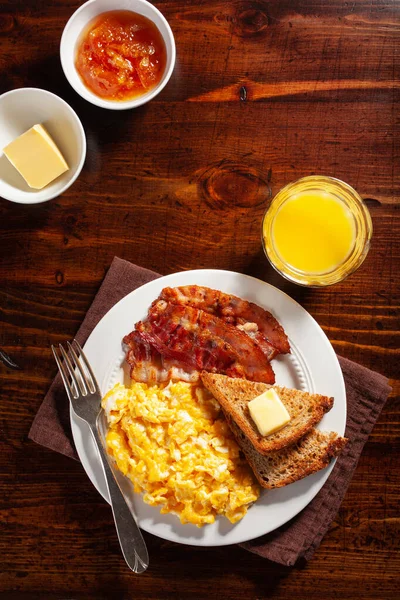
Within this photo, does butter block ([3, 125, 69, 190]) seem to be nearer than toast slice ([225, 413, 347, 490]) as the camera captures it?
No

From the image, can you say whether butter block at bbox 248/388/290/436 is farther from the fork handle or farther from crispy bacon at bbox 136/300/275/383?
the fork handle

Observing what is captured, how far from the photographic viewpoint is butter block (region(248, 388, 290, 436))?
89.6 inches

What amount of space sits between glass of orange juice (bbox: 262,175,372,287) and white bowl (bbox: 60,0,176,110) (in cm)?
71

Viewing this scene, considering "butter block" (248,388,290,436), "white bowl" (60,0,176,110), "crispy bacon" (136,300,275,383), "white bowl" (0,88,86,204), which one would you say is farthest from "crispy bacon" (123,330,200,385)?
"white bowl" (60,0,176,110)

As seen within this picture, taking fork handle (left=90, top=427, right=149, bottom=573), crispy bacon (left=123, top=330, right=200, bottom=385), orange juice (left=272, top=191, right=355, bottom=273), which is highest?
orange juice (left=272, top=191, right=355, bottom=273)

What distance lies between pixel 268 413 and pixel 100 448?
712 millimetres

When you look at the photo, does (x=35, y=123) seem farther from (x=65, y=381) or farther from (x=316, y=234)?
(x=316, y=234)

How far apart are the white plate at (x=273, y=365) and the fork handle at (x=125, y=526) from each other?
0.06 metres

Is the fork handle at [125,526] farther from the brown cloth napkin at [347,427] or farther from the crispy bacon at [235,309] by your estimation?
the crispy bacon at [235,309]

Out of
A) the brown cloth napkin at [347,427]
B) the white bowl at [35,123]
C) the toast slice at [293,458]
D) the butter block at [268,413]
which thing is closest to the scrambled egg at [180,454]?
the toast slice at [293,458]

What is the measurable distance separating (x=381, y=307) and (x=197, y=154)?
3.51ft

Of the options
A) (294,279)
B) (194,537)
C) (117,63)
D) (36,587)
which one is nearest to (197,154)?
(117,63)

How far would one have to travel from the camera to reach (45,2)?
2668mm

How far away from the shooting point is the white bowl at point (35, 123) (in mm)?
2473
